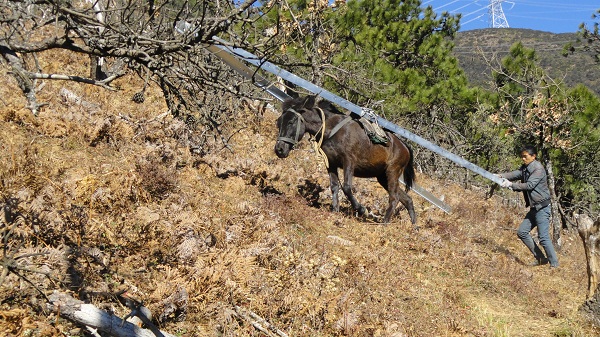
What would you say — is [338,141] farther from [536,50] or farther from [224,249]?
[536,50]

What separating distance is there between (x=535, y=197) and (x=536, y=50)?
5763 centimetres

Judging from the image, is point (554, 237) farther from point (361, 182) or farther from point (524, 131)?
point (361, 182)

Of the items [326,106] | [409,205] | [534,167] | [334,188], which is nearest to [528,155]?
[534,167]

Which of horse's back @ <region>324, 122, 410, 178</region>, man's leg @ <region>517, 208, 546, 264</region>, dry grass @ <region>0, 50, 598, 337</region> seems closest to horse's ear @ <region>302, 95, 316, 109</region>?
horse's back @ <region>324, 122, 410, 178</region>

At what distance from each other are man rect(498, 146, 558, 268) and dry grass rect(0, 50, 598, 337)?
1.70ft

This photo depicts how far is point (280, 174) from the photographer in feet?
38.1

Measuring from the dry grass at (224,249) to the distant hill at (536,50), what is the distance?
51.5 m

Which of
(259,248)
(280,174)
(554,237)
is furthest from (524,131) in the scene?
(259,248)

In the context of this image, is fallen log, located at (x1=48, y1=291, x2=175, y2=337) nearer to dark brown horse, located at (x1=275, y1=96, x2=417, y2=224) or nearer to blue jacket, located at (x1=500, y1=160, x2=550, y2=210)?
dark brown horse, located at (x1=275, y1=96, x2=417, y2=224)

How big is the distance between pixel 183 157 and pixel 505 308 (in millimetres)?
6078

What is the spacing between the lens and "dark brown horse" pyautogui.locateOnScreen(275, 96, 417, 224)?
34.1 ft

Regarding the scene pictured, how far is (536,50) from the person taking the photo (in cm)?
6188

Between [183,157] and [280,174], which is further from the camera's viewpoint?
[280,174]

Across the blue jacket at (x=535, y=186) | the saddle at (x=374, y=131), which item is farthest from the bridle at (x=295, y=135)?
the blue jacket at (x=535, y=186)
